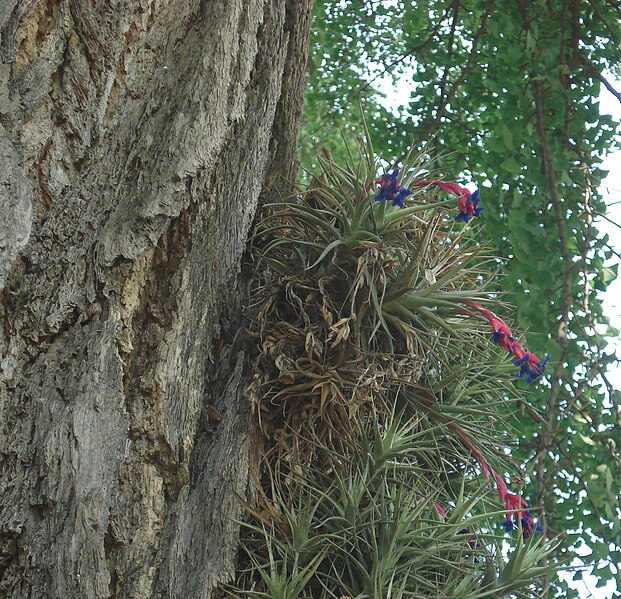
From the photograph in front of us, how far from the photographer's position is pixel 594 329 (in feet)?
7.32

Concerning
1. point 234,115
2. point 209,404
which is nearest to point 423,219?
point 234,115

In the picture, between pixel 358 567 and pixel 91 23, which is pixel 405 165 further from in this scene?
pixel 358 567

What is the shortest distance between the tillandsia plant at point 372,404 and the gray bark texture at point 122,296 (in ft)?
0.23

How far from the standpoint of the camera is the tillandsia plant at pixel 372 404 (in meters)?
1.23

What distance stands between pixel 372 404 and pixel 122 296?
43 centimetres

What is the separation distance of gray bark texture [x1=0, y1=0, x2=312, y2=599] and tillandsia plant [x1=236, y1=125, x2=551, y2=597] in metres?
0.07

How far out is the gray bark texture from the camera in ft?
3.70

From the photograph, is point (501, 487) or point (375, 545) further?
point (501, 487)

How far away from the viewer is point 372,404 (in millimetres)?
1320

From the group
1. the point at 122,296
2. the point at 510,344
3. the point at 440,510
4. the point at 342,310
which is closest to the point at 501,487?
the point at 440,510

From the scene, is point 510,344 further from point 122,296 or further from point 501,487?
point 122,296

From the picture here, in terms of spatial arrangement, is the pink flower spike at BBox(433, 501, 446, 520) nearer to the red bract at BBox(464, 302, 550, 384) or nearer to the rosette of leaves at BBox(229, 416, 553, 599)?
the rosette of leaves at BBox(229, 416, 553, 599)

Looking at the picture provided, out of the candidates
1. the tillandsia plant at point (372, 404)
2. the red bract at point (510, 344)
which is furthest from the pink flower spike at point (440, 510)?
the red bract at point (510, 344)

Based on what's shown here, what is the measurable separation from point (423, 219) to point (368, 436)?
46 centimetres
